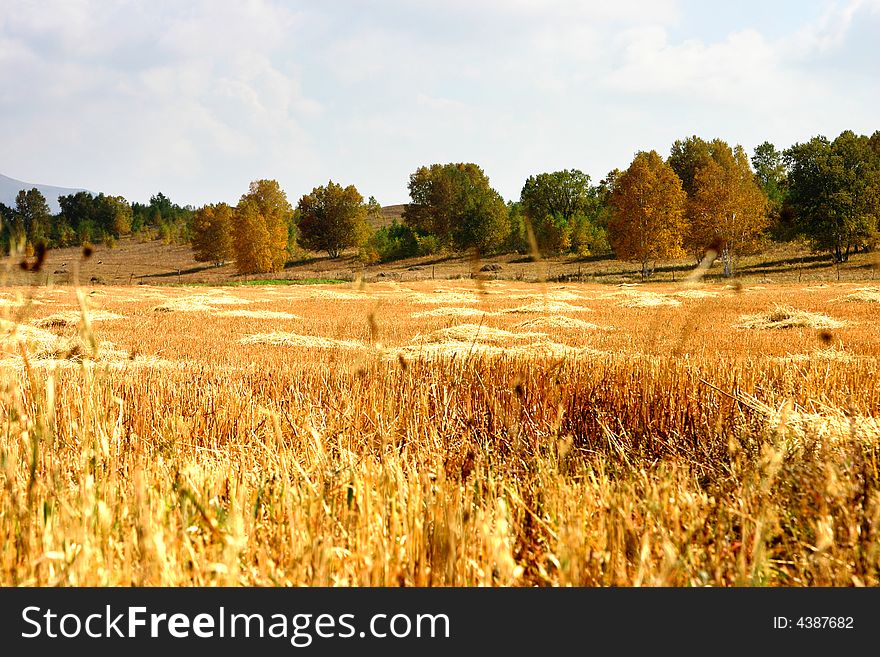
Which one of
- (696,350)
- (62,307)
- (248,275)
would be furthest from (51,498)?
(248,275)

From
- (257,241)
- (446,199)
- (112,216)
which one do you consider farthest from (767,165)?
(112,216)

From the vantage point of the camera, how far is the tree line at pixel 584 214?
48.2 meters

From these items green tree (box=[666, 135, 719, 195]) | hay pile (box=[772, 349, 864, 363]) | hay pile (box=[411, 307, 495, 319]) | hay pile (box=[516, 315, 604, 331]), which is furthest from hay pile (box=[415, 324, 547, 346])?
green tree (box=[666, 135, 719, 195])

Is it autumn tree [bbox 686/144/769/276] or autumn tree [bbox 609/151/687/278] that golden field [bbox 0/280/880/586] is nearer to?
autumn tree [bbox 686/144/769/276]

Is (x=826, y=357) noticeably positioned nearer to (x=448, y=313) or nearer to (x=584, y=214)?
(x=448, y=313)

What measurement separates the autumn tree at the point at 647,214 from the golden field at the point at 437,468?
136 feet

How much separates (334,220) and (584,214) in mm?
32067

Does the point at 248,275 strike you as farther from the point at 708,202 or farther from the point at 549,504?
the point at 549,504

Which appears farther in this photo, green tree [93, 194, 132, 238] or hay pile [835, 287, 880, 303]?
green tree [93, 194, 132, 238]

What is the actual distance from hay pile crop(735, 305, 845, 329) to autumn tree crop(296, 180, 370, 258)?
70.9 m

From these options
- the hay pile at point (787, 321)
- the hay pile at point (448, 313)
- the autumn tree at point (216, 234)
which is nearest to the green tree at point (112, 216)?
the autumn tree at point (216, 234)

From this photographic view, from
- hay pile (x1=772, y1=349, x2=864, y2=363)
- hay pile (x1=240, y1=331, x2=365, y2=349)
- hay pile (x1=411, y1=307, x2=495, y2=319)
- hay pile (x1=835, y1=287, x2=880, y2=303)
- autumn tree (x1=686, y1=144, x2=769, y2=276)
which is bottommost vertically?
hay pile (x1=835, y1=287, x2=880, y2=303)

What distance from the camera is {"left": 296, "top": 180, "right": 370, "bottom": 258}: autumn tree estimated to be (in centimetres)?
8381

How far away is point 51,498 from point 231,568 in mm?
1683
